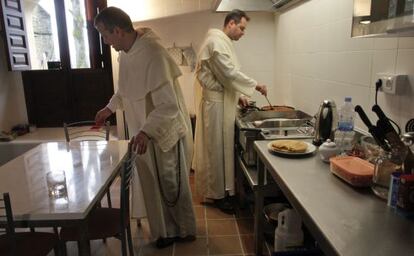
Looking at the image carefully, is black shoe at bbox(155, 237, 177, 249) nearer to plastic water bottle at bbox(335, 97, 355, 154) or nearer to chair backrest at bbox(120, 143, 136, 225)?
chair backrest at bbox(120, 143, 136, 225)

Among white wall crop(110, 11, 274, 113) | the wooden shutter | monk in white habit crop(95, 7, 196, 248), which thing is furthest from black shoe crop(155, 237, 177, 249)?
the wooden shutter

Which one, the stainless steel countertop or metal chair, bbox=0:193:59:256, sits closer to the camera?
the stainless steel countertop

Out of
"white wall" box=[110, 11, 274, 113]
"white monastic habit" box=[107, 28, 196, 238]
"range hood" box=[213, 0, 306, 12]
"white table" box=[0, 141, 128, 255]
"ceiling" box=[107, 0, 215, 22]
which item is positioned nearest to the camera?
"white table" box=[0, 141, 128, 255]

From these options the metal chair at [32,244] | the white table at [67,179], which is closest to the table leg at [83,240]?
the white table at [67,179]

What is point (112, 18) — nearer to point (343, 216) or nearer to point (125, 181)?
point (125, 181)

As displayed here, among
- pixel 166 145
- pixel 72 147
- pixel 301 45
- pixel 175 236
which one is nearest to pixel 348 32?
pixel 301 45

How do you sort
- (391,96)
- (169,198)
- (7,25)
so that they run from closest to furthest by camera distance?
(391,96)
(169,198)
(7,25)

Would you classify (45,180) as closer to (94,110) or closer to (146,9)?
(146,9)

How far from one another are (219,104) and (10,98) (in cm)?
288

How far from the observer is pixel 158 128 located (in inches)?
74.0

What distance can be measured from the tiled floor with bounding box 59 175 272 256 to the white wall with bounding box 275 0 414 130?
3.30ft

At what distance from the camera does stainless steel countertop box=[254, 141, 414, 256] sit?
31.4 inches

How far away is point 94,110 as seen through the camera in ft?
13.8

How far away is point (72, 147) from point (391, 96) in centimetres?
185
